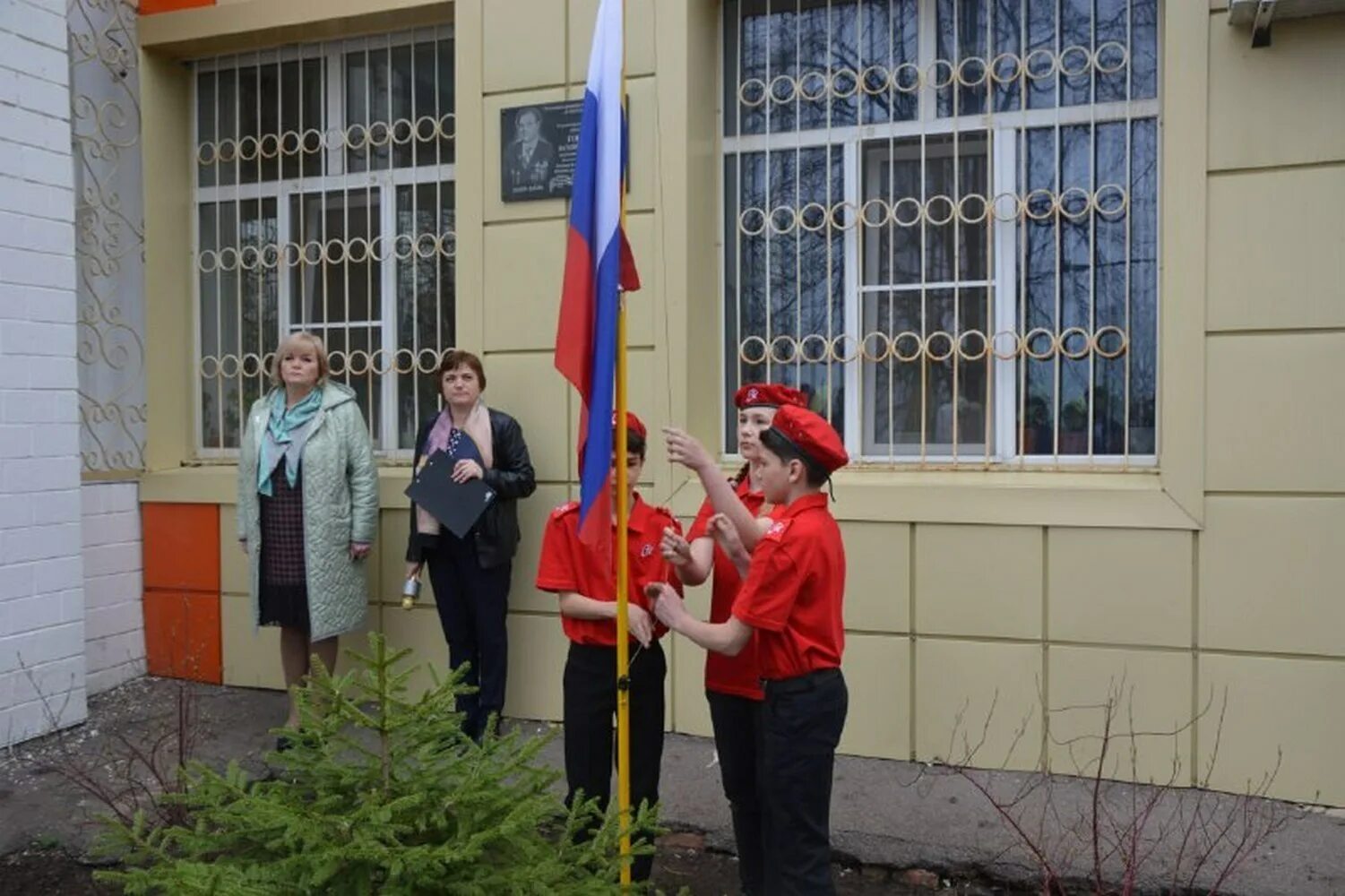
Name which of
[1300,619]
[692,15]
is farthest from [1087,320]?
[692,15]

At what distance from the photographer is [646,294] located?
4.96 meters

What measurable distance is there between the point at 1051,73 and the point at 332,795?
389cm

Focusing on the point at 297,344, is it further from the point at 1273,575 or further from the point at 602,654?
the point at 1273,575

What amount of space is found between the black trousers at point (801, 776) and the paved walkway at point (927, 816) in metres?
1.08

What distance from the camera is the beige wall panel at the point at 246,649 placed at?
5.79 metres

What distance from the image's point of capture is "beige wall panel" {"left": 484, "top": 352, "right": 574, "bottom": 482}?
5152 mm

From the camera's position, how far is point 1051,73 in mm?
4676

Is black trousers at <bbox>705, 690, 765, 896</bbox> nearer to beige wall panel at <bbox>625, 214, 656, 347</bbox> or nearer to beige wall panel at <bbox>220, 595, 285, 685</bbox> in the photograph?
beige wall panel at <bbox>625, 214, 656, 347</bbox>

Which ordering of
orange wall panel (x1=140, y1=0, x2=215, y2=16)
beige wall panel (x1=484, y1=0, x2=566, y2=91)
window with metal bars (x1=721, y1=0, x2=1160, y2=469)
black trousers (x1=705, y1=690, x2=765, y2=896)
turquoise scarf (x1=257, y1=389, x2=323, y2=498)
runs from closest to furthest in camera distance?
1. black trousers (x1=705, y1=690, x2=765, y2=896)
2. window with metal bars (x1=721, y1=0, x2=1160, y2=469)
3. turquoise scarf (x1=257, y1=389, x2=323, y2=498)
4. beige wall panel (x1=484, y1=0, x2=566, y2=91)
5. orange wall panel (x1=140, y1=0, x2=215, y2=16)

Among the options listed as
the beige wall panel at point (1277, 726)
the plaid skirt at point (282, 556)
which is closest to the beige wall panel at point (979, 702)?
the beige wall panel at point (1277, 726)

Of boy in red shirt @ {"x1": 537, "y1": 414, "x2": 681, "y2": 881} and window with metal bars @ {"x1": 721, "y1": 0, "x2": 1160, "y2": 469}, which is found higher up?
window with metal bars @ {"x1": 721, "y1": 0, "x2": 1160, "y2": 469}

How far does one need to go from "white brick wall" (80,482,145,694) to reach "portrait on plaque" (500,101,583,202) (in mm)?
2586

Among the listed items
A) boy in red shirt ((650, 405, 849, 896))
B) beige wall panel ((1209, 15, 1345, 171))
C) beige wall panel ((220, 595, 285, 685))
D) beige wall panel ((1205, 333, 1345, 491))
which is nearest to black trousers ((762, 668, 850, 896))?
boy in red shirt ((650, 405, 849, 896))

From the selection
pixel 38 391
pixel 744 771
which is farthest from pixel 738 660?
pixel 38 391
